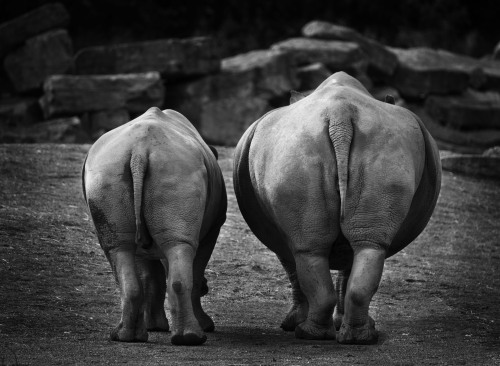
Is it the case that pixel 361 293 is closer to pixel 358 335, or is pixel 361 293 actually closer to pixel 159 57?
pixel 358 335

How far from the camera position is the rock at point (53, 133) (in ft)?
57.0

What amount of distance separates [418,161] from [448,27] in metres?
17.7

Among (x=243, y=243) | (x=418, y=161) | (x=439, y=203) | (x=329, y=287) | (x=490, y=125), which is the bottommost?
(x=490, y=125)

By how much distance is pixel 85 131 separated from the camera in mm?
18078

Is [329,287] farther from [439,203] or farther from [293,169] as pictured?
[439,203]

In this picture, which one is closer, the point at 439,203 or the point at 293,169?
the point at 293,169

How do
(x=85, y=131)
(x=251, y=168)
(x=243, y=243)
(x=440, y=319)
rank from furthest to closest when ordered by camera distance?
1. (x=85, y=131)
2. (x=243, y=243)
3. (x=440, y=319)
4. (x=251, y=168)

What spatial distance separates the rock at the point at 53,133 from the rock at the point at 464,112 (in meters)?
6.80

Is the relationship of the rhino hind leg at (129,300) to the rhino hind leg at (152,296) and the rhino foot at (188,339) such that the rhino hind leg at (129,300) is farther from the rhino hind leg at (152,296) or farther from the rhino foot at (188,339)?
the rhino hind leg at (152,296)

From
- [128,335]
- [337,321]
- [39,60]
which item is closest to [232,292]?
[337,321]

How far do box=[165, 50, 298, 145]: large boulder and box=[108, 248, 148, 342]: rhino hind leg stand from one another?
1241cm

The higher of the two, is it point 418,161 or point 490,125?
point 418,161

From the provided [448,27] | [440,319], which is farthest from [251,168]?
[448,27]

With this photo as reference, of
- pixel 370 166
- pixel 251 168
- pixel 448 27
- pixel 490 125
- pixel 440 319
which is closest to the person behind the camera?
pixel 370 166
